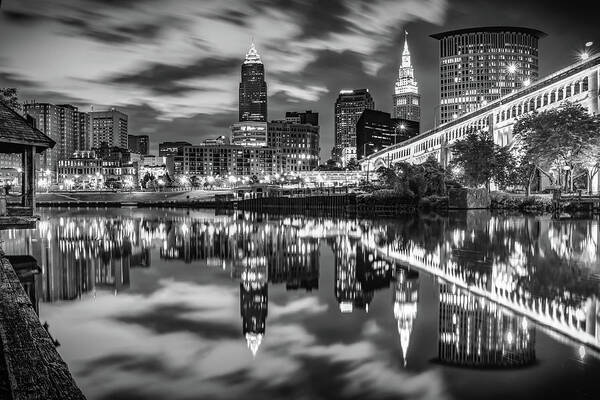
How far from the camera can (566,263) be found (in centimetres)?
1584

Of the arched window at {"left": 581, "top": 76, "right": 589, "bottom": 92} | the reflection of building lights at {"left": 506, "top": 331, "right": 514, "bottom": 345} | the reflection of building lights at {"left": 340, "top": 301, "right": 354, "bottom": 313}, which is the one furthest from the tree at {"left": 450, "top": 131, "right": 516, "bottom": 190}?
the reflection of building lights at {"left": 506, "top": 331, "right": 514, "bottom": 345}

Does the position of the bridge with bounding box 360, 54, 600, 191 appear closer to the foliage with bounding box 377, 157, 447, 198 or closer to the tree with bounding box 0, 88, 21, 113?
the foliage with bounding box 377, 157, 447, 198

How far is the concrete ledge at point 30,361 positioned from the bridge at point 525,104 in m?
80.4

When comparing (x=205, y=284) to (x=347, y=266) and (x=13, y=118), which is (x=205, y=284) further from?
(x=13, y=118)

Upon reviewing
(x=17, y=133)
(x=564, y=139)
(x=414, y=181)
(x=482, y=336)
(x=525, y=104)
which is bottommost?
(x=482, y=336)

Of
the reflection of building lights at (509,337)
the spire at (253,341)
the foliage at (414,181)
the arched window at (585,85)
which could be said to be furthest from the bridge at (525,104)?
the spire at (253,341)

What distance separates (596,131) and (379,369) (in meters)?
60.5

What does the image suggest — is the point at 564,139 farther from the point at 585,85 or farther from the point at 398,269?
the point at 398,269

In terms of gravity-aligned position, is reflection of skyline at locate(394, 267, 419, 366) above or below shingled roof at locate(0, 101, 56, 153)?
below

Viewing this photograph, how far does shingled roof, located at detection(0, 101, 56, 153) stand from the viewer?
23688mm

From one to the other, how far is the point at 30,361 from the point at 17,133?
2199cm

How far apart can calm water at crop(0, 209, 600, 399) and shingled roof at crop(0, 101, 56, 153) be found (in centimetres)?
868

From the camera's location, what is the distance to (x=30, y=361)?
561 centimetres

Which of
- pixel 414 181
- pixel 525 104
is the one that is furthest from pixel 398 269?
pixel 525 104
